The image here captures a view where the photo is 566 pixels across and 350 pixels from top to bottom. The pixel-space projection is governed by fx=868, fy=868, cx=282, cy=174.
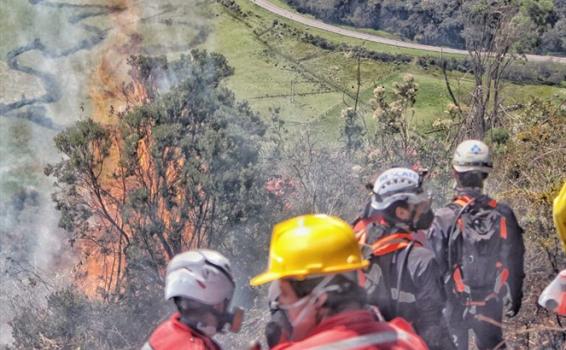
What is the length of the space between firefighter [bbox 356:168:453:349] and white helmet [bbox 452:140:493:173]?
30.6 inches

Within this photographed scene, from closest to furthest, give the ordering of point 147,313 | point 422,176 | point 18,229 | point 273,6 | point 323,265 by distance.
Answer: point 323,265 → point 422,176 → point 147,313 → point 18,229 → point 273,6

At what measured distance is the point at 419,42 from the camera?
123ft

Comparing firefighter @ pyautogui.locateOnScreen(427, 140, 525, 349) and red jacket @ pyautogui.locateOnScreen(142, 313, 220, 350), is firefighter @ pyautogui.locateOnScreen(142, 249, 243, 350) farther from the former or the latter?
firefighter @ pyautogui.locateOnScreen(427, 140, 525, 349)

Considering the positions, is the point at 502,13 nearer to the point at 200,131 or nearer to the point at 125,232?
the point at 200,131

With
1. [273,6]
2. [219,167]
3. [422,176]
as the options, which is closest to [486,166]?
[422,176]

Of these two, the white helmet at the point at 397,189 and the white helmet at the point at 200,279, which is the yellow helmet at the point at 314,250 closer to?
the white helmet at the point at 200,279

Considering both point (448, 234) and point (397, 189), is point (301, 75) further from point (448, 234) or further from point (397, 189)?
point (397, 189)

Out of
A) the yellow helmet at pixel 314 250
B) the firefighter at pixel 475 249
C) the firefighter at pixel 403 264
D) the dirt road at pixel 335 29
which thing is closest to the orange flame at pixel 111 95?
the firefighter at pixel 475 249

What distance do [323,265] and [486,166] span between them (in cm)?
239

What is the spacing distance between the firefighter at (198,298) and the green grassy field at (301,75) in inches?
793

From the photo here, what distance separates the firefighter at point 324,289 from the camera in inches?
94.3

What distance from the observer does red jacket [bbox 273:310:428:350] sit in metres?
2.35

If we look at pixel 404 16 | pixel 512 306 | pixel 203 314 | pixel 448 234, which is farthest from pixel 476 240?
pixel 404 16

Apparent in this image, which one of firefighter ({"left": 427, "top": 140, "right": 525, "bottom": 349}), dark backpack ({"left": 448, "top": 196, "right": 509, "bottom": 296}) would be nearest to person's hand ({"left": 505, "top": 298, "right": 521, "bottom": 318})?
firefighter ({"left": 427, "top": 140, "right": 525, "bottom": 349})
